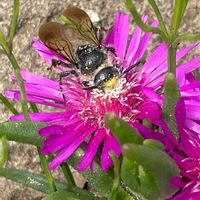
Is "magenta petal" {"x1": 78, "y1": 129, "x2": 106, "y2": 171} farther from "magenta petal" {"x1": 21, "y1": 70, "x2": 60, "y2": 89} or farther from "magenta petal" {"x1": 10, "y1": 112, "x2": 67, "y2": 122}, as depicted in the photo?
"magenta petal" {"x1": 21, "y1": 70, "x2": 60, "y2": 89}

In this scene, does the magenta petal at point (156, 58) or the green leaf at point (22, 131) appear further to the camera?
the magenta petal at point (156, 58)

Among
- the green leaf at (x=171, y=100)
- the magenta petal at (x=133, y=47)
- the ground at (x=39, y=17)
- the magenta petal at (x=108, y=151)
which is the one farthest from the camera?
the ground at (x=39, y=17)

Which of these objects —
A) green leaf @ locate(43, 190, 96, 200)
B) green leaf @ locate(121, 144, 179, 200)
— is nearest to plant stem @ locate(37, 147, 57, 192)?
green leaf @ locate(43, 190, 96, 200)

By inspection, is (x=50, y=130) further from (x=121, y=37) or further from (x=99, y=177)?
(x=121, y=37)

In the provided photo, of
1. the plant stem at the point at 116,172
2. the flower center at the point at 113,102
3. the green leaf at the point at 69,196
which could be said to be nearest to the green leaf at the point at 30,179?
the green leaf at the point at 69,196

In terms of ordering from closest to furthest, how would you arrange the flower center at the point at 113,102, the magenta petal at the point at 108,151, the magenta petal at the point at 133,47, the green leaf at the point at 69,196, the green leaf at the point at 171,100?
→ the green leaf at the point at 171,100 < the magenta petal at the point at 108,151 < the green leaf at the point at 69,196 < the flower center at the point at 113,102 < the magenta petal at the point at 133,47

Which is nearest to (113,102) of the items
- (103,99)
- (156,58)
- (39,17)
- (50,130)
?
(103,99)

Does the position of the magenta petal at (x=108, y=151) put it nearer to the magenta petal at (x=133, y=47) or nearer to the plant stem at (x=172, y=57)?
the plant stem at (x=172, y=57)
